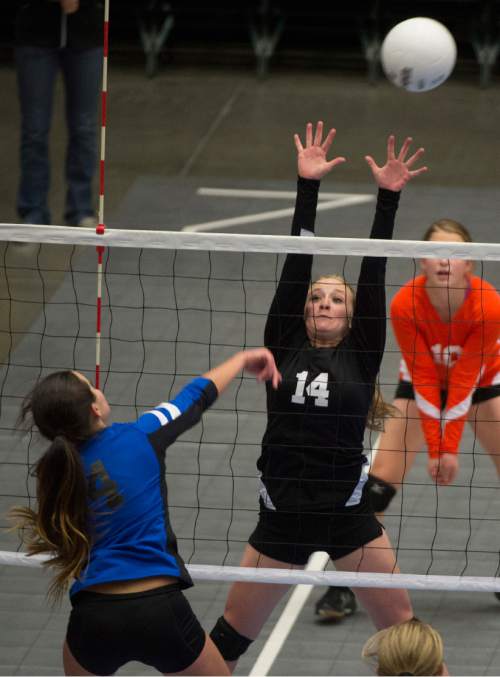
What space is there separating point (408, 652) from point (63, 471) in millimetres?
1166

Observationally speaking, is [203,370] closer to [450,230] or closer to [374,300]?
[450,230]

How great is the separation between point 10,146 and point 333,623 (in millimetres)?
7842

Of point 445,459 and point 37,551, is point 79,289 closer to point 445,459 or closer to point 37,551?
point 445,459

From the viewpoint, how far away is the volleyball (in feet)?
21.2

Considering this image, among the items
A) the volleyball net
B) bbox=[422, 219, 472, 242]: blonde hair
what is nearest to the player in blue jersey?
the volleyball net

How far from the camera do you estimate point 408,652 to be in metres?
3.49

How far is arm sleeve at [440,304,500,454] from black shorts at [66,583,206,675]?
1883mm

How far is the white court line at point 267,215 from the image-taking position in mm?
10188

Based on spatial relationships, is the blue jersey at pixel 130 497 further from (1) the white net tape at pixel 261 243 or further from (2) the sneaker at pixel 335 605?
(2) the sneaker at pixel 335 605

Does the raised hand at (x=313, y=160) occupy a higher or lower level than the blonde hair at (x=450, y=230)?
higher

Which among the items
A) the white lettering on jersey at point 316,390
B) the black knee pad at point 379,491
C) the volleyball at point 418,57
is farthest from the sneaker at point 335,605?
the volleyball at point 418,57

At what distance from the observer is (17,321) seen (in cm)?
871

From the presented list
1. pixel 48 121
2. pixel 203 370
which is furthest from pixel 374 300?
pixel 48 121

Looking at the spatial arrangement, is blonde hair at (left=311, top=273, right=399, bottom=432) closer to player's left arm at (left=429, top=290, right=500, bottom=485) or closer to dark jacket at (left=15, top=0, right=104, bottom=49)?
player's left arm at (left=429, top=290, right=500, bottom=485)
